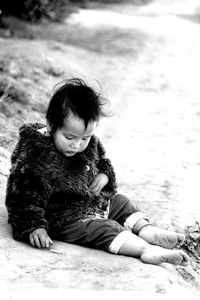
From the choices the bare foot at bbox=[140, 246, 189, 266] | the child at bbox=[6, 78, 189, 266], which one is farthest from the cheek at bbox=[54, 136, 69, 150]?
the bare foot at bbox=[140, 246, 189, 266]

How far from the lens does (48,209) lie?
3107 millimetres

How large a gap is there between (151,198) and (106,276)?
1.83 metres

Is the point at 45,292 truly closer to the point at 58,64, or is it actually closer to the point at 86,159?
the point at 86,159

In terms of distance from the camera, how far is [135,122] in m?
6.74

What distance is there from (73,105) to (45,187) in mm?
476

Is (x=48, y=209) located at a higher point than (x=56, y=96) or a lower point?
lower

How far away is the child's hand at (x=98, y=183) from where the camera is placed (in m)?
3.35

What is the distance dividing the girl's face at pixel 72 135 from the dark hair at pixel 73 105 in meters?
0.02

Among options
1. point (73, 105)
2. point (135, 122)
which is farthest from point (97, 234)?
point (135, 122)

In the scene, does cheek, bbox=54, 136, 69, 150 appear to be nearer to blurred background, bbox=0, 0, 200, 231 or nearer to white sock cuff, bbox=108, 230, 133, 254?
white sock cuff, bbox=108, 230, 133, 254

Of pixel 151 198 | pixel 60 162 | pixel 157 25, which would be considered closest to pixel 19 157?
pixel 60 162

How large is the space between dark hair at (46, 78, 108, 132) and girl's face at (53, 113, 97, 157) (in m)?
0.02

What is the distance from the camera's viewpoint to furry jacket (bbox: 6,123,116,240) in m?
2.97

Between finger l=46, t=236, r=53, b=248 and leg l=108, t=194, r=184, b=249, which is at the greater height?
finger l=46, t=236, r=53, b=248
